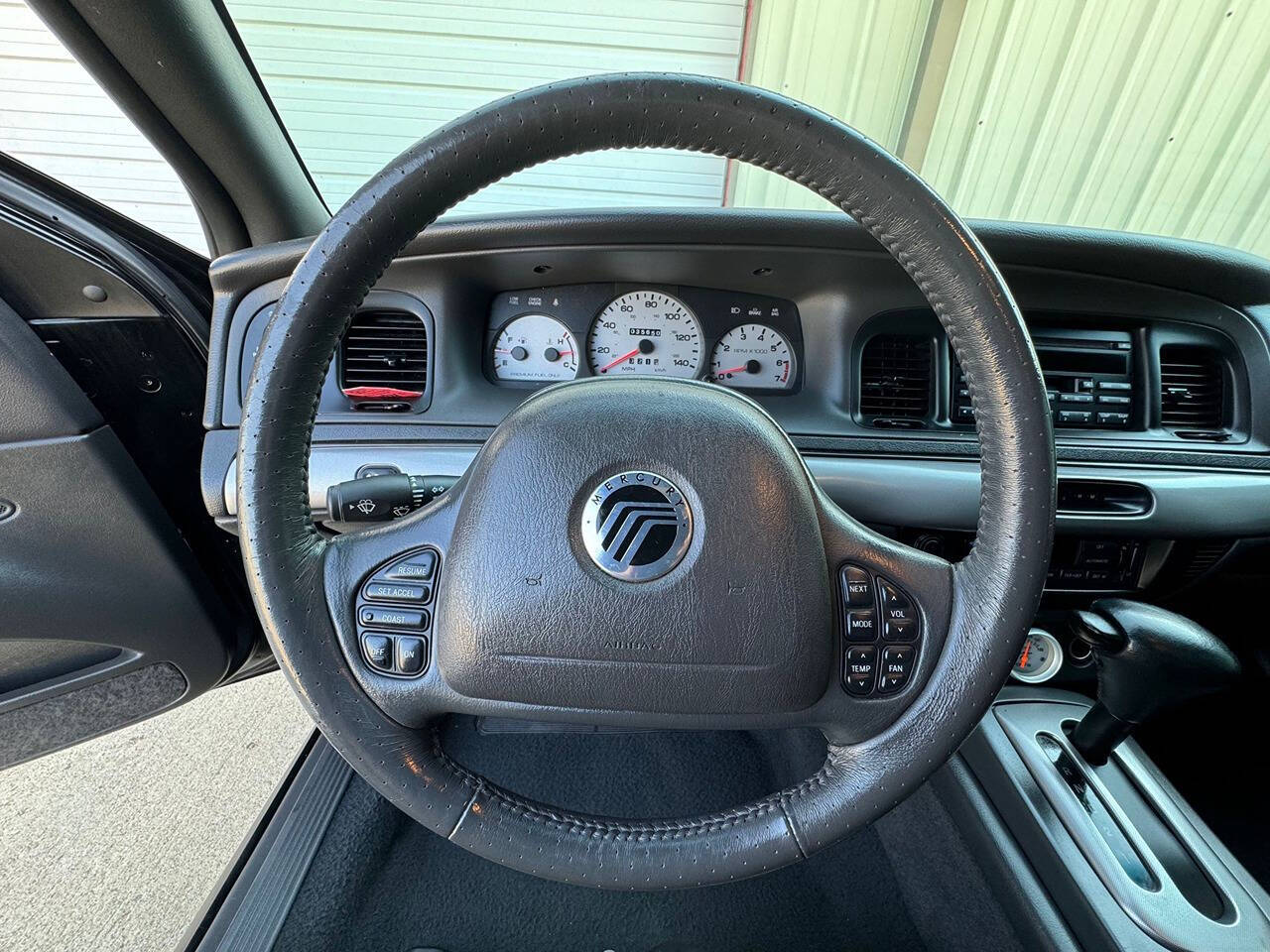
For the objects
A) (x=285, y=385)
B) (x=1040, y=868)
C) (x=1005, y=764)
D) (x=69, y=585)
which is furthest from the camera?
(x=69, y=585)

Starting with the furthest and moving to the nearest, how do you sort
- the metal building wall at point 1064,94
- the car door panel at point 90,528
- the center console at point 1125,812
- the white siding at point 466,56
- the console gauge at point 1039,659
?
the metal building wall at point 1064,94 → the white siding at point 466,56 → the console gauge at point 1039,659 → the car door panel at point 90,528 → the center console at point 1125,812

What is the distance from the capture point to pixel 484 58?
2340mm

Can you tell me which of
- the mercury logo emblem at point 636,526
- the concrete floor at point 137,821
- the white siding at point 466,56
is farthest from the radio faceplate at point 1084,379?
the concrete floor at point 137,821

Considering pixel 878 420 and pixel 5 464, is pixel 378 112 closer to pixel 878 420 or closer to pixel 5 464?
pixel 5 464

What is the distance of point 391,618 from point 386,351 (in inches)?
31.1

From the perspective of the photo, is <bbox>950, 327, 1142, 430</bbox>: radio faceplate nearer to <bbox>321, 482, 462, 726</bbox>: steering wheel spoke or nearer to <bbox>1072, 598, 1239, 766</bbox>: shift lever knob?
<bbox>1072, 598, 1239, 766</bbox>: shift lever knob

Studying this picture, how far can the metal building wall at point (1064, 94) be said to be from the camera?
2.33 meters

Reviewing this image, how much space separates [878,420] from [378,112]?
2.14 m

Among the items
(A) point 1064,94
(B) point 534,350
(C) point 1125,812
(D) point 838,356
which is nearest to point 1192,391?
(D) point 838,356

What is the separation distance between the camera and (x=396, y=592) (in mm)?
583

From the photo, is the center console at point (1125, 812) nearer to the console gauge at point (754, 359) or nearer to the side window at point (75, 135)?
the console gauge at point (754, 359)

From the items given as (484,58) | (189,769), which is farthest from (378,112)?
(189,769)

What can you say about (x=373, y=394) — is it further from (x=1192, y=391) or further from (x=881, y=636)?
(x=1192, y=391)

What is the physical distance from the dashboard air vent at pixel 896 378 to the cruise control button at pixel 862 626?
2.45 feet
